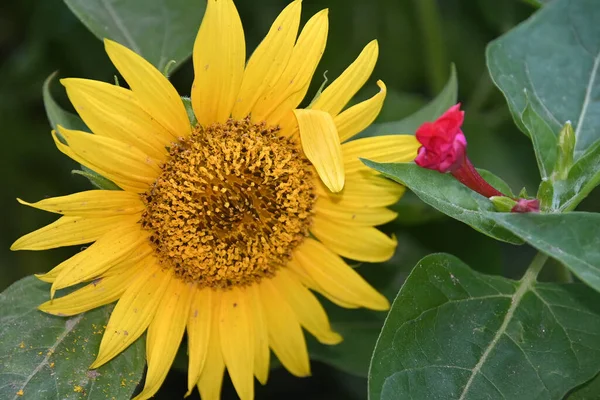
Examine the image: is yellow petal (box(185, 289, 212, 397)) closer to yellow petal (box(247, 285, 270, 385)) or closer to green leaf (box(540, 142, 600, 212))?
yellow petal (box(247, 285, 270, 385))

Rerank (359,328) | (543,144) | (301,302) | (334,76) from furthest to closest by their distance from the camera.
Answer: (334,76), (359,328), (301,302), (543,144)

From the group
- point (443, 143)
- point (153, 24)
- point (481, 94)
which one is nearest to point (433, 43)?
point (481, 94)

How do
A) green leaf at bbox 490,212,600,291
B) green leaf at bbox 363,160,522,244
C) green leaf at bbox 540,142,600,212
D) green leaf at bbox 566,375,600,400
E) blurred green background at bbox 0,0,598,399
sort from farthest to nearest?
blurred green background at bbox 0,0,598,399 < green leaf at bbox 566,375,600,400 < green leaf at bbox 540,142,600,212 < green leaf at bbox 363,160,522,244 < green leaf at bbox 490,212,600,291

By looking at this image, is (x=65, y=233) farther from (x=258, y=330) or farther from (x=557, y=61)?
(x=557, y=61)

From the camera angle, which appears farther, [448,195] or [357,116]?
[357,116]

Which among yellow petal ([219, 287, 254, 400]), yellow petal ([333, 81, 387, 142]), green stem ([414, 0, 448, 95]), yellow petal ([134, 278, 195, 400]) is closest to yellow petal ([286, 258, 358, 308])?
yellow petal ([219, 287, 254, 400])

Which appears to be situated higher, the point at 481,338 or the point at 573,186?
the point at 573,186

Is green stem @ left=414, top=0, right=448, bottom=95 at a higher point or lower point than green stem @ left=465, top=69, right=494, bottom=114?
higher

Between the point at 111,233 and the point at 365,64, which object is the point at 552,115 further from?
the point at 111,233
